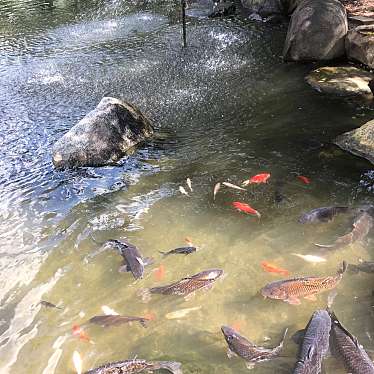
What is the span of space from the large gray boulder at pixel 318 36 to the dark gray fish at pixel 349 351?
25.5 feet

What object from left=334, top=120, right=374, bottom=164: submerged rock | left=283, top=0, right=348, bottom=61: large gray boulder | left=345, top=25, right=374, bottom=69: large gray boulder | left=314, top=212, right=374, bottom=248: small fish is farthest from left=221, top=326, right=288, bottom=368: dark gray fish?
left=283, top=0, right=348, bottom=61: large gray boulder

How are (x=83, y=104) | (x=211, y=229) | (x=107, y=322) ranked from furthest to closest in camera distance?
(x=83, y=104), (x=211, y=229), (x=107, y=322)

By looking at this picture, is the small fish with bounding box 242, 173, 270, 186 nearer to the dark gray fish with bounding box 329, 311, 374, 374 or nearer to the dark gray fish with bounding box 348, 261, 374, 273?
the dark gray fish with bounding box 348, 261, 374, 273

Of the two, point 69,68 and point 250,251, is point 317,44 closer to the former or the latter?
point 69,68

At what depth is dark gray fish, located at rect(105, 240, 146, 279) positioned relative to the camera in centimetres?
460

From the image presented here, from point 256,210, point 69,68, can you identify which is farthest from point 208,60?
point 256,210

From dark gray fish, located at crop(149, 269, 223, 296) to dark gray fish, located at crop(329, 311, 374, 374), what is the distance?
1.24m

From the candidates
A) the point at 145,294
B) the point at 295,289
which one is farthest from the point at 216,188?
the point at 295,289

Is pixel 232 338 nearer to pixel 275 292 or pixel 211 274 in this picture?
pixel 275 292

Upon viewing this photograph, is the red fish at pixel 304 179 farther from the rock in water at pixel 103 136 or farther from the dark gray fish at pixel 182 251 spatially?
the rock in water at pixel 103 136

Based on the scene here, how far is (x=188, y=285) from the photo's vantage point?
4.28m

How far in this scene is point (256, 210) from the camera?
5.48m

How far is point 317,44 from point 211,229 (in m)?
6.63

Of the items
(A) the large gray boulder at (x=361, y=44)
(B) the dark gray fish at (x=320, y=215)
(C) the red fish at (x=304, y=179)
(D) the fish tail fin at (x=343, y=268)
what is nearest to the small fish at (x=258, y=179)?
(C) the red fish at (x=304, y=179)
